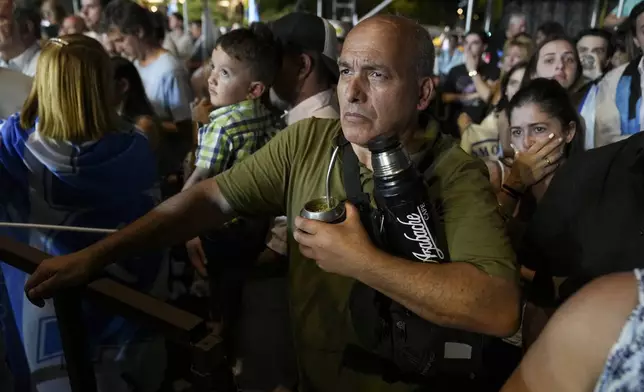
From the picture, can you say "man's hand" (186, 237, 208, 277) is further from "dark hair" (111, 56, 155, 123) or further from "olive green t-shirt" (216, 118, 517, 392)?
"dark hair" (111, 56, 155, 123)

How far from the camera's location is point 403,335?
3.89 feet

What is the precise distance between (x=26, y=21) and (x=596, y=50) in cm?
439

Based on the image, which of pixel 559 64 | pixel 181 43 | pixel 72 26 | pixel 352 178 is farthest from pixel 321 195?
pixel 181 43

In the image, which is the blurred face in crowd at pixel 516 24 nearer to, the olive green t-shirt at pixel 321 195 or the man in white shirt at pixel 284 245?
the man in white shirt at pixel 284 245

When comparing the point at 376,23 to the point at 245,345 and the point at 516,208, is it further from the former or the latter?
the point at 245,345

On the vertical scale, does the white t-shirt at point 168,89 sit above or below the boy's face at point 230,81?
below

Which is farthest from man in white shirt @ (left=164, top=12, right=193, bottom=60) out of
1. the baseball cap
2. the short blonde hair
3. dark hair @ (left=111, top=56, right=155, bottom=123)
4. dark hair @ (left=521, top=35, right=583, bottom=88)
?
the short blonde hair

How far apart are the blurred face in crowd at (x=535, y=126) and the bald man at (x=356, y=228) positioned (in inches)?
45.2

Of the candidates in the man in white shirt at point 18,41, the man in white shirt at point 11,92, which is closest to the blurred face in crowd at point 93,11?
the man in white shirt at point 18,41

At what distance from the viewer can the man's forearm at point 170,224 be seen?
1514mm

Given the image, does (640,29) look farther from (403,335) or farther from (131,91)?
(131,91)

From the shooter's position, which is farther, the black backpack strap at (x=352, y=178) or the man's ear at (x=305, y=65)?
the man's ear at (x=305, y=65)

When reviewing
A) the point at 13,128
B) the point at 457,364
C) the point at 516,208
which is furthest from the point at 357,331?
the point at 13,128

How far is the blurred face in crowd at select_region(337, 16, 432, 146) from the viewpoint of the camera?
54.1 inches
